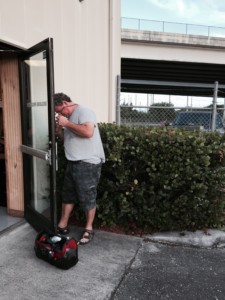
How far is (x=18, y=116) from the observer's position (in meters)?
4.16

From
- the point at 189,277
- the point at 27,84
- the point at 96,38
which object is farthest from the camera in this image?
the point at 96,38

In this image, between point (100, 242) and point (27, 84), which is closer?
point (100, 242)

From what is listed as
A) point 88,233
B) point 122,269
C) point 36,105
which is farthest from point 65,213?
point 36,105

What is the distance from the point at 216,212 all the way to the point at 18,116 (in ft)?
9.27

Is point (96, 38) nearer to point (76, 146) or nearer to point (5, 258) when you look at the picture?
point (76, 146)

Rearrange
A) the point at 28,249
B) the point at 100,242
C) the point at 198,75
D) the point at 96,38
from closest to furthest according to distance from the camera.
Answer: the point at 28,249, the point at 100,242, the point at 96,38, the point at 198,75

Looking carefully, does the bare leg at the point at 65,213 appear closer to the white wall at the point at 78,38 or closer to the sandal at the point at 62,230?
the sandal at the point at 62,230

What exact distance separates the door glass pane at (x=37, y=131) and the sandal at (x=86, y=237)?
0.52 meters

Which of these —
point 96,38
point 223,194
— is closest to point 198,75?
point 96,38

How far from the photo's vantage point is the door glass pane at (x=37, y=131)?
148 inches

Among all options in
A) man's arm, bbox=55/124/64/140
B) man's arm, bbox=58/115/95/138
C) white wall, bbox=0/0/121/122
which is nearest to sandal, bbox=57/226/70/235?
man's arm, bbox=55/124/64/140

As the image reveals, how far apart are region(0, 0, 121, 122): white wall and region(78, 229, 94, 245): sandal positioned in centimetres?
218

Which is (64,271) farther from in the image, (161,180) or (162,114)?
(162,114)

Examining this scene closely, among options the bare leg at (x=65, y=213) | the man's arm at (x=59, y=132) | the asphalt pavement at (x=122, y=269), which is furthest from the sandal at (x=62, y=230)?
the man's arm at (x=59, y=132)
